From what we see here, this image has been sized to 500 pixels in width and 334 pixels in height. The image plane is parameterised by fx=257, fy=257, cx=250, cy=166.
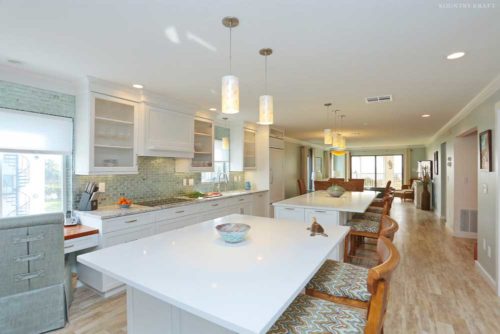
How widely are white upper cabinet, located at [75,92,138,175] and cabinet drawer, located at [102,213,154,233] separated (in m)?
0.60

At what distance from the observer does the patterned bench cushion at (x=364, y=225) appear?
128 inches

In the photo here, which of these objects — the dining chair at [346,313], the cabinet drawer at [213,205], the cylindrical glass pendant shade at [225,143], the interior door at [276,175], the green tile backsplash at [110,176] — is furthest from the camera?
the interior door at [276,175]

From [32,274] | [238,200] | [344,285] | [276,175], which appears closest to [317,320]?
[344,285]

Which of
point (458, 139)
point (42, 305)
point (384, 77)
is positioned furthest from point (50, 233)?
point (458, 139)

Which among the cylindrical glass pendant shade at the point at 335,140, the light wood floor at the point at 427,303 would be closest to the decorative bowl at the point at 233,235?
the light wood floor at the point at 427,303

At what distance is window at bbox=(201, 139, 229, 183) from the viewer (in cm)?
506

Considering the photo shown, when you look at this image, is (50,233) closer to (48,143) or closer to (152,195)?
(48,143)

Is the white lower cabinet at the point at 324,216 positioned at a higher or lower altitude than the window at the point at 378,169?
lower

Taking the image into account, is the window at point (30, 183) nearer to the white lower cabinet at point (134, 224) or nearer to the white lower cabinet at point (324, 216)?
the white lower cabinet at point (134, 224)

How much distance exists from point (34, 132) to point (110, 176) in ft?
2.98

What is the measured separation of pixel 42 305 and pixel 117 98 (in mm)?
2234

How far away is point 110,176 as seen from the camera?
3324mm

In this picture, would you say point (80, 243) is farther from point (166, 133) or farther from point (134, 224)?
point (166, 133)

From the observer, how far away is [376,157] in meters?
12.8
